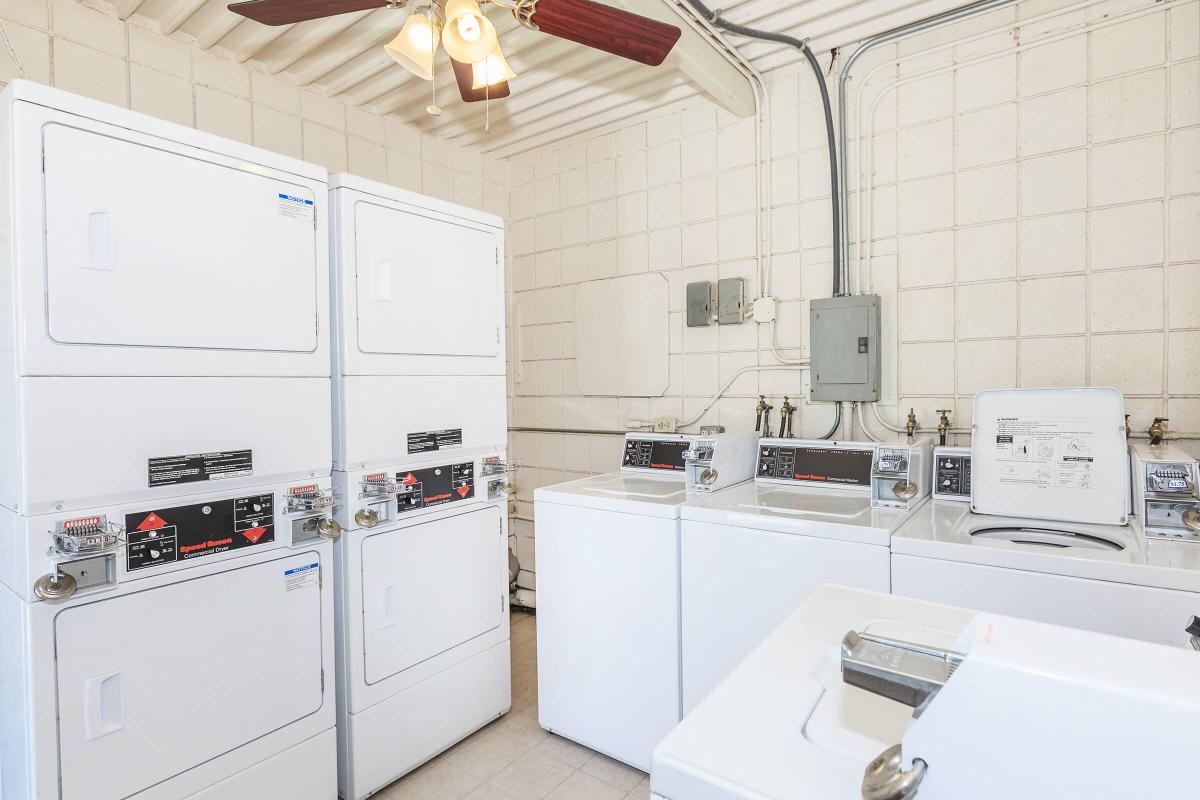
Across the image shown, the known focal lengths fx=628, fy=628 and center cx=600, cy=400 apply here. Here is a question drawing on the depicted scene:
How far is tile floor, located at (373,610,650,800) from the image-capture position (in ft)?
7.24

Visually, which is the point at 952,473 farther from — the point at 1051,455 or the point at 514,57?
the point at 514,57

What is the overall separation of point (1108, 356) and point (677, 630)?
6.08 feet

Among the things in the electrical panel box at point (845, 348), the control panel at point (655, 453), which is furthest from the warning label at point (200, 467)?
the electrical panel box at point (845, 348)

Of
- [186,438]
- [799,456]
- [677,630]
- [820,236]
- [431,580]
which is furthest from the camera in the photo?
[820,236]

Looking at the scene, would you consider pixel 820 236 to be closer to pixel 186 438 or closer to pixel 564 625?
pixel 564 625

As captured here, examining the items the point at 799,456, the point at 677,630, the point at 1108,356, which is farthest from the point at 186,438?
the point at 1108,356

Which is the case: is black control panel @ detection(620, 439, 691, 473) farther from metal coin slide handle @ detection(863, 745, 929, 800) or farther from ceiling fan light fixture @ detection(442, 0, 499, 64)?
metal coin slide handle @ detection(863, 745, 929, 800)

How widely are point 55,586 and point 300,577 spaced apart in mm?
624

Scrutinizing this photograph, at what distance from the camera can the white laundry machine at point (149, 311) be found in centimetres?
146

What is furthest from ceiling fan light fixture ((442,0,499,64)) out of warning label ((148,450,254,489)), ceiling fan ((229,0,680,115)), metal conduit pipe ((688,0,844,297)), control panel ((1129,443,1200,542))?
control panel ((1129,443,1200,542))

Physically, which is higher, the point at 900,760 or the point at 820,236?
the point at 820,236

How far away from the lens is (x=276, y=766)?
1.89 meters

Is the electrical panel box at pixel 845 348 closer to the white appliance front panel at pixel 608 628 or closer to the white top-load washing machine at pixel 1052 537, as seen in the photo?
the white top-load washing machine at pixel 1052 537

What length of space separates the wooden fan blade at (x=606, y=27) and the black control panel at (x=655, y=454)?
1.60 metres
